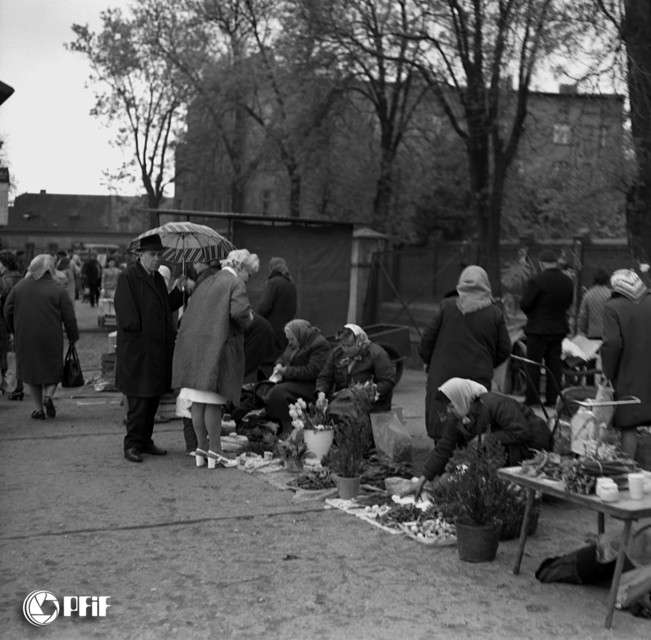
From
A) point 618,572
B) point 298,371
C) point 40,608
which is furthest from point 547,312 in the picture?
point 40,608

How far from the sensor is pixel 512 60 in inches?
680

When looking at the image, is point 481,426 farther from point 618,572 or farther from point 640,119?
point 640,119

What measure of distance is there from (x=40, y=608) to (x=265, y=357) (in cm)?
613

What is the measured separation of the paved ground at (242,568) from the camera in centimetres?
500

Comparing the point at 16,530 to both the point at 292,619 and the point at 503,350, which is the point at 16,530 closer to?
the point at 292,619

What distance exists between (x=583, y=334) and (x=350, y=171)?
16.4 m

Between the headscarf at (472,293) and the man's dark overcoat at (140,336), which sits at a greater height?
the headscarf at (472,293)

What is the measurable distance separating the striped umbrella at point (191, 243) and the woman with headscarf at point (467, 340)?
2.85 meters

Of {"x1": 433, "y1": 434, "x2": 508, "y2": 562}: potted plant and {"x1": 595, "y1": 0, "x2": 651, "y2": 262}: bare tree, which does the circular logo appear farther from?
{"x1": 595, "y1": 0, "x2": 651, "y2": 262}: bare tree

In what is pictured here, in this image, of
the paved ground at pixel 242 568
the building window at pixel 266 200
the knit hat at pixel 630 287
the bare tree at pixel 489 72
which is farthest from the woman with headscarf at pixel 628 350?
the building window at pixel 266 200

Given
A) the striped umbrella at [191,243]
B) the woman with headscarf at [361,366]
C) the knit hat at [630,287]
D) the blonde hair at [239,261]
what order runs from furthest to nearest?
the striped umbrella at [191,243], the woman with headscarf at [361,366], the blonde hair at [239,261], the knit hat at [630,287]

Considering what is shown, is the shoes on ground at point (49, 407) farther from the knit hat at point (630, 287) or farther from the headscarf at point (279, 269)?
the knit hat at point (630, 287)

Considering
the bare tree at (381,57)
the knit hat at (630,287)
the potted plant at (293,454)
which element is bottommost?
the potted plant at (293,454)

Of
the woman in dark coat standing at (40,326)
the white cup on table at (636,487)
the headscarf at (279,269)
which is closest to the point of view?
the white cup on table at (636,487)
